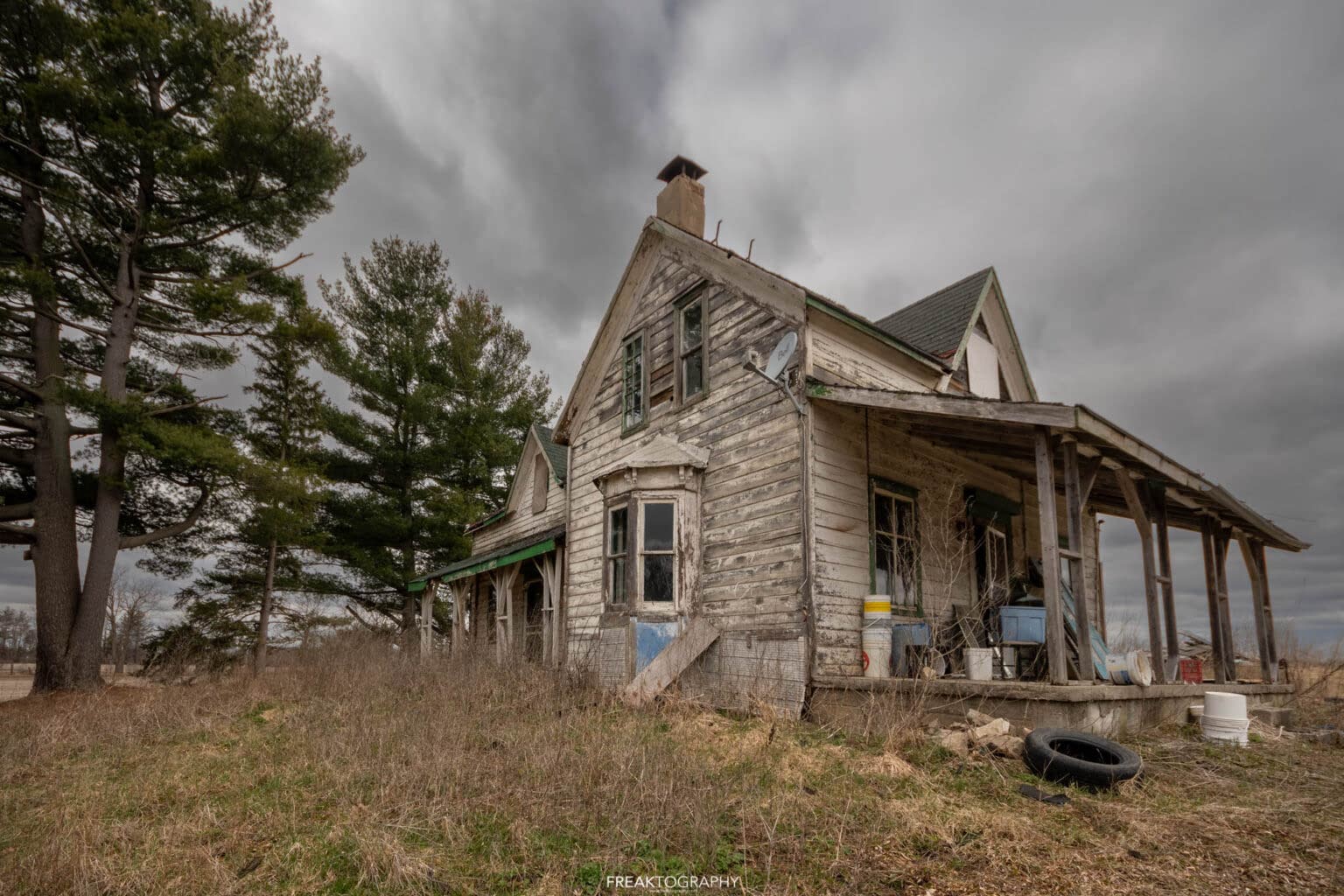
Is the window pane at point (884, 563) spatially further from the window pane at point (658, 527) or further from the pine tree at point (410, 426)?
the pine tree at point (410, 426)

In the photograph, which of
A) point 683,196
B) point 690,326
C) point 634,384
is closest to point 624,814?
point 690,326

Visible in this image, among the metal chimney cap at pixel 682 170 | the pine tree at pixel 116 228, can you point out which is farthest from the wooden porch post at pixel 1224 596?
the pine tree at pixel 116 228

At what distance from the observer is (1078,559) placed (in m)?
6.80

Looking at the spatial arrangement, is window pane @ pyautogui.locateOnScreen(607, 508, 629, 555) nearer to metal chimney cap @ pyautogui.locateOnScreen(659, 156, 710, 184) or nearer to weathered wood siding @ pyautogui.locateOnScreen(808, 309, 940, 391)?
weathered wood siding @ pyautogui.locateOnScreen(808, 309, 940, 391)

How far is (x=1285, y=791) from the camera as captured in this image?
5457 mm

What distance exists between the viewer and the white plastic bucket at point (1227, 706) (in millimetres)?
7227

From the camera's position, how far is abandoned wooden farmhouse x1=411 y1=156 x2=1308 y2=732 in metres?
7.46

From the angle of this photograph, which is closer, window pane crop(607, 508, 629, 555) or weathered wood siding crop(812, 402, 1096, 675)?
weathered wood siding crop(812, 402, 1096, 675)

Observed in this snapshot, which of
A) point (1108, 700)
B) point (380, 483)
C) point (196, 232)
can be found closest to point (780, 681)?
point (1108, 700)

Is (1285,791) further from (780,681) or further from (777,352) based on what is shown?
(777,352)

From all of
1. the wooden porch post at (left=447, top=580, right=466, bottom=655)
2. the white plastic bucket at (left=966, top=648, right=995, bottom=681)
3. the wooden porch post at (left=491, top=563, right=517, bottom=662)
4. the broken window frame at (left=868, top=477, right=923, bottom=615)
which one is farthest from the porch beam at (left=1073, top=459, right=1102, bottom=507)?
the wooden porch post at (left=491, top=563, right=517, bottom=662)

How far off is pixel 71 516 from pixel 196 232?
21.9 ft

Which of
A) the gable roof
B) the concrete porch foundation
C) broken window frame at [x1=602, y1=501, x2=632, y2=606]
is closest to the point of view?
the concrete porch foundation

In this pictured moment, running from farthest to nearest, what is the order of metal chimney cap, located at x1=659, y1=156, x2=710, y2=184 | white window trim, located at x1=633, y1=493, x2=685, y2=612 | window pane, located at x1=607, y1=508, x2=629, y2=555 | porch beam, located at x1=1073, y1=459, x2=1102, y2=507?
1. metal chimney cap, located at x1=659, y1=156, x2=710, y2=184
2. window pane, located at x1=607, y1=508, x2=629, y2=555
3. white window trim, located at x1=633, y1=493, x2=685, y2=612
4. porch beam, located at x1=1073, y1=459, x2=1102, y2=507
